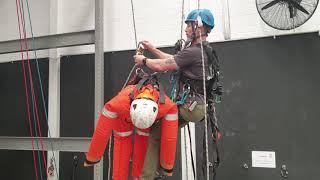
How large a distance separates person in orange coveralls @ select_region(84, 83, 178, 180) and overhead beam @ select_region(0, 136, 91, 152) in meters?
1.22

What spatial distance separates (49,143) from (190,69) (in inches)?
72.1

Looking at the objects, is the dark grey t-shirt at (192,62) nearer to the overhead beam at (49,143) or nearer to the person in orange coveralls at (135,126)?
the person in orange coveralls at (135,126)

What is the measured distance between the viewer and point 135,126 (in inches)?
69.1

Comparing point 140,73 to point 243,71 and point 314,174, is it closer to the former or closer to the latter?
point 243,71

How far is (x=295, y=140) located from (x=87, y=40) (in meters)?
2.04

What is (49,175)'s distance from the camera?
3461 mm

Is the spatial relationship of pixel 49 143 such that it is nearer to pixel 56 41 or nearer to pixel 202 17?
pixel 56 41

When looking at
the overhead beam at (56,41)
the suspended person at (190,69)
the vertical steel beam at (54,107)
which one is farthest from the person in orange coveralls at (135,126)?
the vertical steel beam at (54,107)

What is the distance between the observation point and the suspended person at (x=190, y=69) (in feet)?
6.38

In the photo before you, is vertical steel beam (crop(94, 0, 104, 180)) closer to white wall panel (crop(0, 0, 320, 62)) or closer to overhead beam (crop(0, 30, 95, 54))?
overhead beam (crop(0, 30, 95, 54))

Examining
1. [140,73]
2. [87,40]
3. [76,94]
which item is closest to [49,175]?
[76,94]

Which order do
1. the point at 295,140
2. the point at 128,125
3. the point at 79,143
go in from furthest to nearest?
the point at 79,143 → the point at 295,140 → the point at 128,125

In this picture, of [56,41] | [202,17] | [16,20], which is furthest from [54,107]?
[202,17]

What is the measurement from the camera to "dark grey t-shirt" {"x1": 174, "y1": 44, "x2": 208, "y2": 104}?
1956 millimetres
